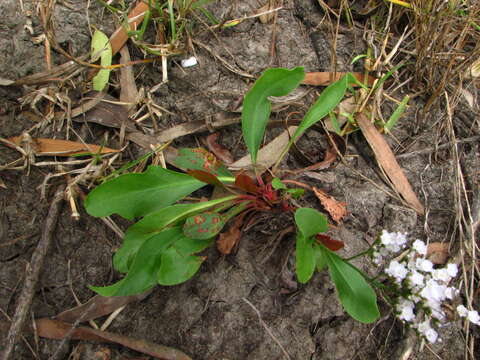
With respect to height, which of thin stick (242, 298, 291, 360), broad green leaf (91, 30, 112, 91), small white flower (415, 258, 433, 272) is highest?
broad green leaf (91, 30, 112, 91)

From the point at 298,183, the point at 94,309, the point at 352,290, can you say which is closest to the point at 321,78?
the point at 298,183

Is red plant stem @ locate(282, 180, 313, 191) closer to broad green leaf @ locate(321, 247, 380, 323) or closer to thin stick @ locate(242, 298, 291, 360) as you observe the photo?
broad green leaf @ locate(321, 247, 380, 323)

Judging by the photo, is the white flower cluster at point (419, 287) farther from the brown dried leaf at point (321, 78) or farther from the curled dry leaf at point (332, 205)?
the brown dried leaf at point (321, 78)

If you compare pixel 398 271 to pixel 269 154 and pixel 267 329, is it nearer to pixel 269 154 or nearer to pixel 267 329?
pixel 267 329

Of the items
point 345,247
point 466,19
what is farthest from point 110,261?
point 466,19

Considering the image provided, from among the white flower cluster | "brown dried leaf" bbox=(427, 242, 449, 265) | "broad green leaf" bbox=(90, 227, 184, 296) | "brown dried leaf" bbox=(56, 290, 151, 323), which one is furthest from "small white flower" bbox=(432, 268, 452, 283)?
"brown dried leaf" bbox=(56, 290, 151, 323)
